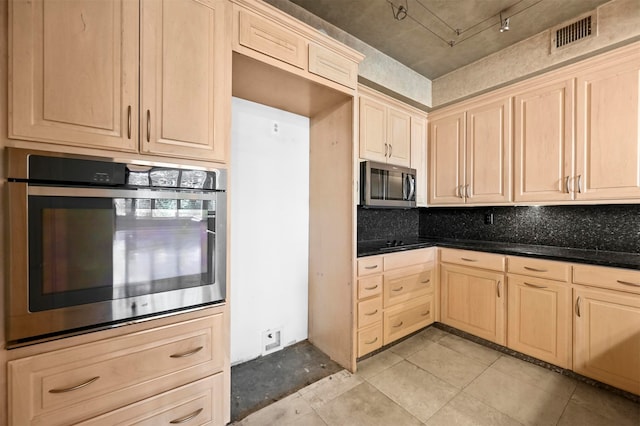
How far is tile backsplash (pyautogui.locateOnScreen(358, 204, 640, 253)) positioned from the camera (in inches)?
87.1

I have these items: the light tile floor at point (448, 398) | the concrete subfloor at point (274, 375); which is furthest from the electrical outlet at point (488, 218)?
the concrete subfloor at point (274, 375)

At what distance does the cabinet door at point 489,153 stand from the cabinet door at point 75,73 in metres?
2.88

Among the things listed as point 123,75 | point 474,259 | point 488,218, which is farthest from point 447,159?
point 123,75

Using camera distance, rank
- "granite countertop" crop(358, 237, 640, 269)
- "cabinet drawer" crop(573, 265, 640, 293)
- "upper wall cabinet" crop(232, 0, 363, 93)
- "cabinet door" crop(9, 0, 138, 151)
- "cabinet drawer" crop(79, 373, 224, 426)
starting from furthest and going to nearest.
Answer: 1. "granite countertop" crop(358, 237, 640, 269)
2. "cabinet drawer" crop(573, 265, 640, 293)
3. "upper wall cabinet" crop(232, 0, 363, 93)
4. "cabinet drawer" crop(79, 373, 224, 426)
5. "cabinet door" crop(9, 0, 138, 151)

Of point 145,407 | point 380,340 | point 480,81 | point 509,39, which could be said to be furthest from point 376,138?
point 145,407

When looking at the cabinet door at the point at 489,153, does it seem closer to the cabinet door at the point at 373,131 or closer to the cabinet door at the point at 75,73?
the cabinet door at the point at 373,131

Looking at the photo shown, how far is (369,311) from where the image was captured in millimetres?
2221

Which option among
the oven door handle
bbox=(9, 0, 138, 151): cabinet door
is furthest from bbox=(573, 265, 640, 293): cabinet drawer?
bbox=(9, 0, 138, 151): cabinet door

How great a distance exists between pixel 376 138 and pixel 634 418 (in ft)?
8.46

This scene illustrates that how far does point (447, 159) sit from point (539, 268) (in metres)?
1.38

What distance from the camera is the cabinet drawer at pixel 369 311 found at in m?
2.16

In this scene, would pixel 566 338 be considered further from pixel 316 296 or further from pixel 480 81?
pixel 480 81

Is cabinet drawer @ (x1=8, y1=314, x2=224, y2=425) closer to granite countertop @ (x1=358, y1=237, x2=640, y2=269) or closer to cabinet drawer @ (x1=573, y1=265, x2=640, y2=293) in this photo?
granite countertop @ (x1=358, y1=237, x2=640, y2=269)

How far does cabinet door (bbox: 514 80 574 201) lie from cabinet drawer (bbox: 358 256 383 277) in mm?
1462
